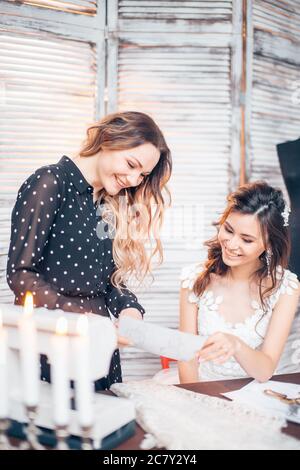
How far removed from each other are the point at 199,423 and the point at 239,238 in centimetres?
101

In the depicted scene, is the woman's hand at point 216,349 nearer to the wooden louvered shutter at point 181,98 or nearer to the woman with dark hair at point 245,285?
the woman with dark hair at point 245,285

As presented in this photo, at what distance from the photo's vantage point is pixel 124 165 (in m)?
1.76

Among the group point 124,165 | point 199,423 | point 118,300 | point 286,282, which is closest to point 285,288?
point 286,282

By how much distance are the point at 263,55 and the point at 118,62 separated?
927 mm

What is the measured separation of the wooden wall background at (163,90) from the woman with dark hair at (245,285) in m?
0.81

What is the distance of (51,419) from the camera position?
3.61 ft

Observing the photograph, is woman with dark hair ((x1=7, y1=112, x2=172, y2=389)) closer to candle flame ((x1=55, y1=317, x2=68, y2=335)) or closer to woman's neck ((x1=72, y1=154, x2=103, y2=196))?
woman's neck ((x1=72, y1=154, x2=103, y2=196))

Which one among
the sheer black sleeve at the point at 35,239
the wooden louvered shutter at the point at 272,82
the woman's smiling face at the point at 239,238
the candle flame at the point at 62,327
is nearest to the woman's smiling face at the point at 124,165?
the sheer black sleeve at the point at 35,239

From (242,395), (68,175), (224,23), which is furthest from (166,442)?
(224,23)

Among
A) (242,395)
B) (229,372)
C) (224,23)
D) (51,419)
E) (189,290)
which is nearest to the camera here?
(51,419)

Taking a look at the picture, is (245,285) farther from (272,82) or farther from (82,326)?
(272,82)

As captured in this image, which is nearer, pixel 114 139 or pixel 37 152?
pixel 114 139

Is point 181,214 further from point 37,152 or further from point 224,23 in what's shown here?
point 224,23

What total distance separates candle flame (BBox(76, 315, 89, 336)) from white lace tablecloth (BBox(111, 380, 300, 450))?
33cm
